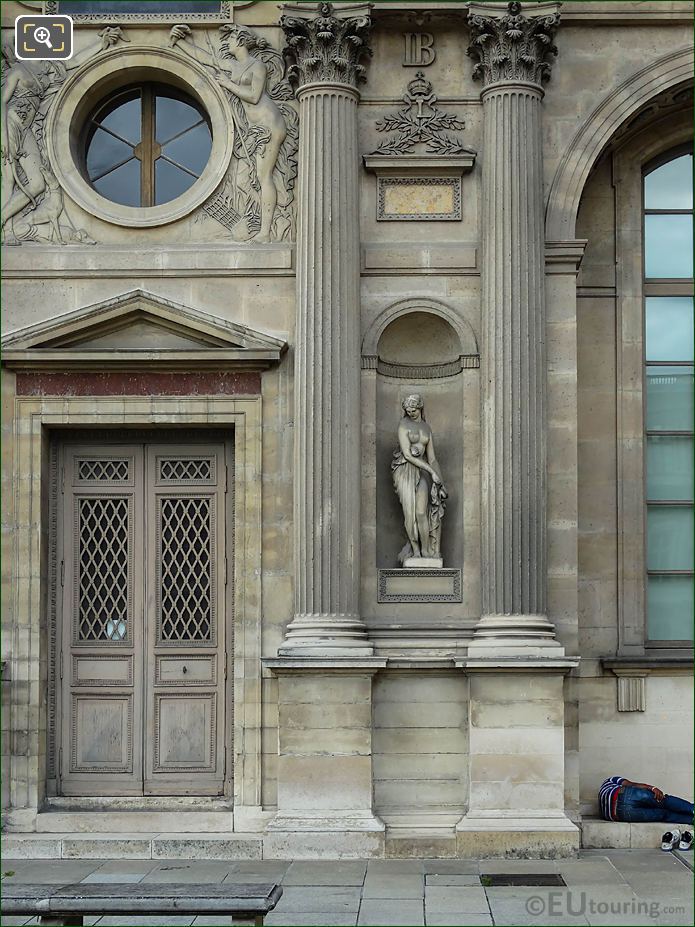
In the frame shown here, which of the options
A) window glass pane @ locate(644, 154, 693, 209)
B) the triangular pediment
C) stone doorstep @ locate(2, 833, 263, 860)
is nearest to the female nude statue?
the triangular pediment

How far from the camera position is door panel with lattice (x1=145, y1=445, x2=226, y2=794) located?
14844mm

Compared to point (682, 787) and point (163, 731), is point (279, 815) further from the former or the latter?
point (682, 787)

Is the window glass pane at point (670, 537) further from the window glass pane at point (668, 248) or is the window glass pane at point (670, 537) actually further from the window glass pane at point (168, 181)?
the window glass pane at point (168, 181)

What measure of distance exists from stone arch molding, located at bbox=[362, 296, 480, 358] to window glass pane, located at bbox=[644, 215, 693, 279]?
246 centimetres

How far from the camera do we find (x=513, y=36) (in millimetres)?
14523

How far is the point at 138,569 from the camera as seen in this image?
14.9 metres

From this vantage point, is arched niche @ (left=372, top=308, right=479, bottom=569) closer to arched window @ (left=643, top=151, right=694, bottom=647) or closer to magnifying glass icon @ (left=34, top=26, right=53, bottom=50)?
arched window @ (left=643, top=151, right=694, bottom=647)

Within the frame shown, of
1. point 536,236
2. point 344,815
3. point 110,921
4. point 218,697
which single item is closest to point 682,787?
point 344,815

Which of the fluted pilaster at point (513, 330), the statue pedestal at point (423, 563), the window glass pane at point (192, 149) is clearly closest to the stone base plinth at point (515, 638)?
Answer: the fluted pilaster at point (513, 330)

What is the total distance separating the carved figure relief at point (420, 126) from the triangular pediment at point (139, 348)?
232 cm

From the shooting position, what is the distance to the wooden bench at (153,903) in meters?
9.48

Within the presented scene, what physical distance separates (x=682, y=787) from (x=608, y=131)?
6666mm

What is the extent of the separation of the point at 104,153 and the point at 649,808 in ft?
28.3

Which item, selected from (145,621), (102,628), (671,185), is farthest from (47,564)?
(671,185)
